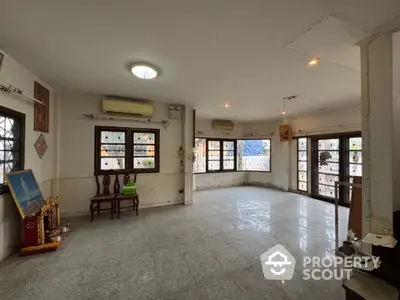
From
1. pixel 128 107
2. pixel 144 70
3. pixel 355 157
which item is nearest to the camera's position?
pixel 144 70

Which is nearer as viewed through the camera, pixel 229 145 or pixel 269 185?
pixel 269 185

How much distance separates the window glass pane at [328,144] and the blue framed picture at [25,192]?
663cm

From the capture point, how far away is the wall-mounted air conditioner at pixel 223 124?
7145 millimetres

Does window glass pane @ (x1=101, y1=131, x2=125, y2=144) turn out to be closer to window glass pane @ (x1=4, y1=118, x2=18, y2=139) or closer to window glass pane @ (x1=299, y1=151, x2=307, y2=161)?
window glass pane @ (x1=4, y1=118, x2=18, y2=139)

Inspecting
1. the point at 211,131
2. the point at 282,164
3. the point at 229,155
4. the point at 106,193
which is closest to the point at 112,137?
the point at 106,193

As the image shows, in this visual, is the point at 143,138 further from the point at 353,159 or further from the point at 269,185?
the point at 353,159

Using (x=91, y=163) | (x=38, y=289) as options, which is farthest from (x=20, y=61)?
(x=38, y=289)

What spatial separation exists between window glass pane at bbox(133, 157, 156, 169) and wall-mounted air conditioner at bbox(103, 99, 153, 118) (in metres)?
1.05

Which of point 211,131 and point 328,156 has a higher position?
point 211,131

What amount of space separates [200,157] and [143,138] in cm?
288

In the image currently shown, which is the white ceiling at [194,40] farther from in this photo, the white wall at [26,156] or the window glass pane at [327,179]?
the window glass pane at [327,179]

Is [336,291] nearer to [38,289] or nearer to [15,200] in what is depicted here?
[38,289]

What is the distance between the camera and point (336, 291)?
188 cm

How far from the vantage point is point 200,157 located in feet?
23.6
